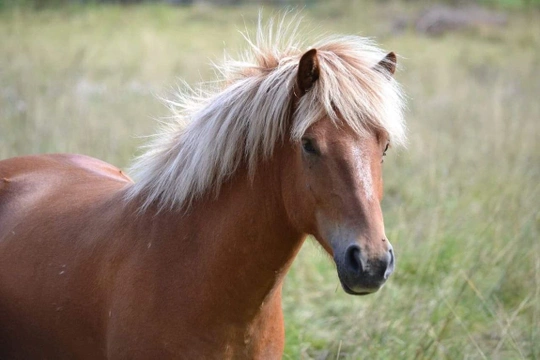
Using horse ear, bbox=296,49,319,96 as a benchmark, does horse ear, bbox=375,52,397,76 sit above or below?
below

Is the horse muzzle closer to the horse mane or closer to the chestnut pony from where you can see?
the chestnut pony

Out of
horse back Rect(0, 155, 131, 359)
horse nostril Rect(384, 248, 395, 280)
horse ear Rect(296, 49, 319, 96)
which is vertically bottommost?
horse back Rect(0, 155, 131, 359)

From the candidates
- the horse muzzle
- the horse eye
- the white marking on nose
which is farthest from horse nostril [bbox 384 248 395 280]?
the horse eye

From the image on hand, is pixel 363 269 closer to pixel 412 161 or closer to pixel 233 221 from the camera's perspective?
pixel 233 221

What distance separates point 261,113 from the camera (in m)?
2.43

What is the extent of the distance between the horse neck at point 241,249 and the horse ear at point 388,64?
0.48 metres

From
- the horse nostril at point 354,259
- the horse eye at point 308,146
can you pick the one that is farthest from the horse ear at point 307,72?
the horse nostril at point 354,259

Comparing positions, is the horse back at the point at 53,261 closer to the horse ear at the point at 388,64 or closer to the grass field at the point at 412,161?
the grass field at the point at 412,161

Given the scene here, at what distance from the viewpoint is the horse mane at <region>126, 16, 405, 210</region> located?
234 centimetres

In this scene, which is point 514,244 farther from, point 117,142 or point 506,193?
point 117,142

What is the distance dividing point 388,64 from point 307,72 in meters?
0.36

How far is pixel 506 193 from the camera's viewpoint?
5.56 m

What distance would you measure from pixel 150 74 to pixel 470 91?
4.46m

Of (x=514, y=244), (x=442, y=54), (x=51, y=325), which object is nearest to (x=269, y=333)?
(x=51, y=325)
